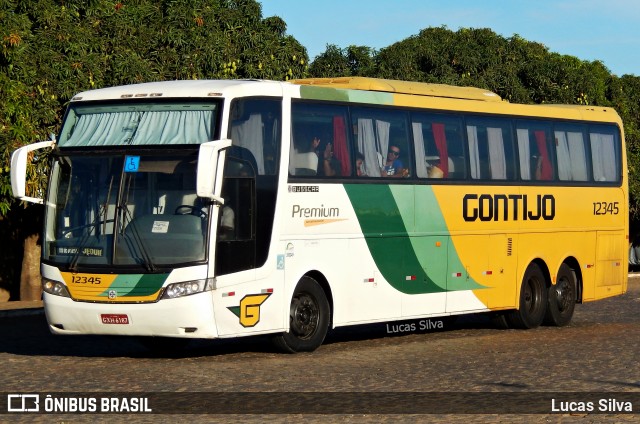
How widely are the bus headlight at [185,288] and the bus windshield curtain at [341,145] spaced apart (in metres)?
3.12

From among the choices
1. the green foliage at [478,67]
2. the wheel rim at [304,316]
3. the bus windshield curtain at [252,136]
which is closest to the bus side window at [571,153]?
the wheel rim at [304,316]

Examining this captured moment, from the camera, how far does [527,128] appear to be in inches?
901

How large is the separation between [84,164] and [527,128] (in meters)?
8.41

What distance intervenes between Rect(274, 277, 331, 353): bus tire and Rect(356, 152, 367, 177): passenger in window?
5.46 feet

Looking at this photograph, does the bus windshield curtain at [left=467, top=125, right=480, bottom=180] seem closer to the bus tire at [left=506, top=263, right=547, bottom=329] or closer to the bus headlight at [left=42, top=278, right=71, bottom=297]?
the bus tire at [left=506, top=263, right=547, bottom=329]

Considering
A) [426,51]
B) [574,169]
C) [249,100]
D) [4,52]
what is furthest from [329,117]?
[426,51]

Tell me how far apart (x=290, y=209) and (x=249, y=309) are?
1.48 m

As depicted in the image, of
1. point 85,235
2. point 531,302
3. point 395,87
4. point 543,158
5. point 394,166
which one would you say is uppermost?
point 395,87

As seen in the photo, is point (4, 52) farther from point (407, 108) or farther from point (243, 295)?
point (243, 295)

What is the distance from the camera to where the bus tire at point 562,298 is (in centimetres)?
2330

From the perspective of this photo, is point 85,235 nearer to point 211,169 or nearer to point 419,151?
point 211,169

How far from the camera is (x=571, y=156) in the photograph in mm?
23828

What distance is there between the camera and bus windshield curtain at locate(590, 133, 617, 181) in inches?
966

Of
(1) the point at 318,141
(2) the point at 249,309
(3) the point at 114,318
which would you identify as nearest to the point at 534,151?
(1) the point at 318,141
